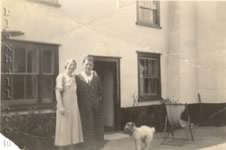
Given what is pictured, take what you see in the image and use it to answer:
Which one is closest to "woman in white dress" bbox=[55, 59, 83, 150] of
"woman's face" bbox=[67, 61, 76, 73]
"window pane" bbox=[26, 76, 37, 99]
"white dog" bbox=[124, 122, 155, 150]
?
"woman's face" bbox=[67, 61, 76, 73]

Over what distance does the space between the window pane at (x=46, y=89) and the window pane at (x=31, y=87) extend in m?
0.04

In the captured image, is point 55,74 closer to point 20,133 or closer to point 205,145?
point 20,133

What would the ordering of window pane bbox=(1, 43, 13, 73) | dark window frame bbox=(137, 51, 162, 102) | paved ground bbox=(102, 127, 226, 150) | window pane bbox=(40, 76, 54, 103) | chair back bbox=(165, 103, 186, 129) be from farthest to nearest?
chair back bbox=(165, 103, 186, 129), dark window frame bbox=(137, 51, 162, 102), paved ground bbox=(102, 127, 226, 150), window pane bbox=(40, 76, 54, 103), window pane bbox=(1, 43, 13, 73)

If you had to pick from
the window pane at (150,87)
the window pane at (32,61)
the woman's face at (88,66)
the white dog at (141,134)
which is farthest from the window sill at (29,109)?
the window pane at (150,87)

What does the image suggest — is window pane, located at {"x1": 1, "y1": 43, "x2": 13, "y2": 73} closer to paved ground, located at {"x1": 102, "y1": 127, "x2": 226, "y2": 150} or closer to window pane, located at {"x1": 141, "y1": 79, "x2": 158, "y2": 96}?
paved ground, located at {"x1": 102, "y1": 127, "x2": 226, "y2": 150}

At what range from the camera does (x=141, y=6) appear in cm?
213

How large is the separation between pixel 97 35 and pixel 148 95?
0.57 m

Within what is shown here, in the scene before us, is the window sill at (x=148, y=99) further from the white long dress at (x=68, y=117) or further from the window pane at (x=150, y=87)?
the white long dress at (x=68, y=117)

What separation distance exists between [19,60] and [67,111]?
42 cm

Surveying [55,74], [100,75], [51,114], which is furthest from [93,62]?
[51,114]

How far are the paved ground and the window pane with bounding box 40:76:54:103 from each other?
1.69 ft

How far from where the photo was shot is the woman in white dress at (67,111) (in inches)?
68.8

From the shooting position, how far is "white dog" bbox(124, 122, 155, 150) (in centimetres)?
204

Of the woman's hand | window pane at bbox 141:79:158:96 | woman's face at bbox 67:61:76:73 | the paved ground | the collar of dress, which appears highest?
woman's face at bbox 67:61:76:73
